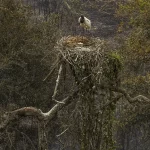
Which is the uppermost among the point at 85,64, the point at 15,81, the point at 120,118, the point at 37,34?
the point at 85,64

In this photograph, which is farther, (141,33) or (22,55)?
(22,55)

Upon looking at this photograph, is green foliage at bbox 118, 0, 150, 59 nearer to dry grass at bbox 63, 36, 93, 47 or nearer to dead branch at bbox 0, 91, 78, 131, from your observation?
dry grass at bbox 63, 36, 93, 47

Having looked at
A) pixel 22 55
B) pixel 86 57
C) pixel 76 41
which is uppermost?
pixel 76 41

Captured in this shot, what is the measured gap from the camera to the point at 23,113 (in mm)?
7980

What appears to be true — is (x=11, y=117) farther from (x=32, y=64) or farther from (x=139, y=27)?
(x=32, y=64)

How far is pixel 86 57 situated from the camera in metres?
8.01

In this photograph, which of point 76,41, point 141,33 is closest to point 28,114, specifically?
point 76,41

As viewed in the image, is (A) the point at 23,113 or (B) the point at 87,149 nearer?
(A) the point at 23,113

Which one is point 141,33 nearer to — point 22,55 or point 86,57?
point 22,55

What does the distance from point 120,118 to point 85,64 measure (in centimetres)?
836

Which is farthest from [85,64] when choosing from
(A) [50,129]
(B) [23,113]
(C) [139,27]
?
(A) [50,129]

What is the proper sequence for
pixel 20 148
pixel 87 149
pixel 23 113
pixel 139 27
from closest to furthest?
pixel 23 113
pixel 87 149
pixel 139 27
pixel 20 148

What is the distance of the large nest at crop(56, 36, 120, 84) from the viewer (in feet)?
26.3

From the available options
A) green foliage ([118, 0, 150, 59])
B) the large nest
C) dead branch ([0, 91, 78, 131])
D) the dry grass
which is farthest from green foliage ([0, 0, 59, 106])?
dead branch ([0, 91, 78, 131])
